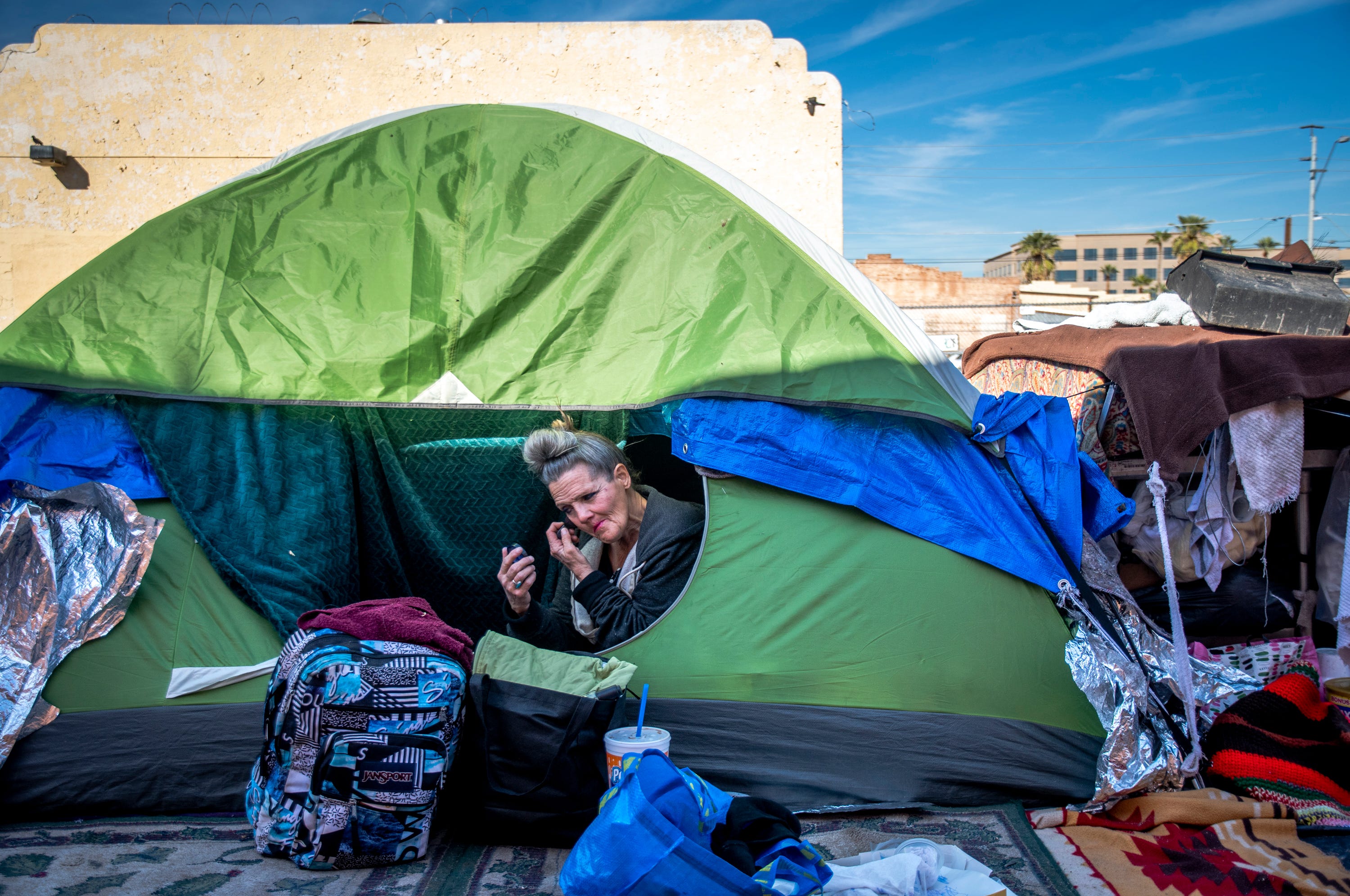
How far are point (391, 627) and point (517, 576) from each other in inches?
17.7

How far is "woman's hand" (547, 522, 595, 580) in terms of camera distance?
2686 mm

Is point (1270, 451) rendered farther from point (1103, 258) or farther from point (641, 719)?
point (1103, 258)

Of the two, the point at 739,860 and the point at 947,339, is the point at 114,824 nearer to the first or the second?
the point at 739,860

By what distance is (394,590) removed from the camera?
10.4 feet

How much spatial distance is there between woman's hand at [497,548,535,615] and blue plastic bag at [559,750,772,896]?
0.90 meters

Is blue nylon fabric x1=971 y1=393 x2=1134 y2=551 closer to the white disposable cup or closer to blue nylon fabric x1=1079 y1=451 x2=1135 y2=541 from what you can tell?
blue nylon fabric x1=1079 y1=451 x2=1135 y2=541

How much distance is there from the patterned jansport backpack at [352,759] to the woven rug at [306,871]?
0.21ft

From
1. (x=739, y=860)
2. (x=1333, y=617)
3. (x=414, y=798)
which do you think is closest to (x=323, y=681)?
(x=414, y=798)

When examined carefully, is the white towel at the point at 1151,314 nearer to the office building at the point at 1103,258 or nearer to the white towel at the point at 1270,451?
the white towel at the point at 1270,451

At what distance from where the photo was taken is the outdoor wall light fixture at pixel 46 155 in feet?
28.0

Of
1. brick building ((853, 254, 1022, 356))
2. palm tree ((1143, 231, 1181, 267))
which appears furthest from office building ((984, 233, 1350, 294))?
brick building ((853, 254, 1022, 356))

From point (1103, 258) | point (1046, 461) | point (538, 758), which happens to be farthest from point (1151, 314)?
point (1103, 258)

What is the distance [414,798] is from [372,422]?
1435 mm

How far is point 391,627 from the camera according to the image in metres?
2.27
